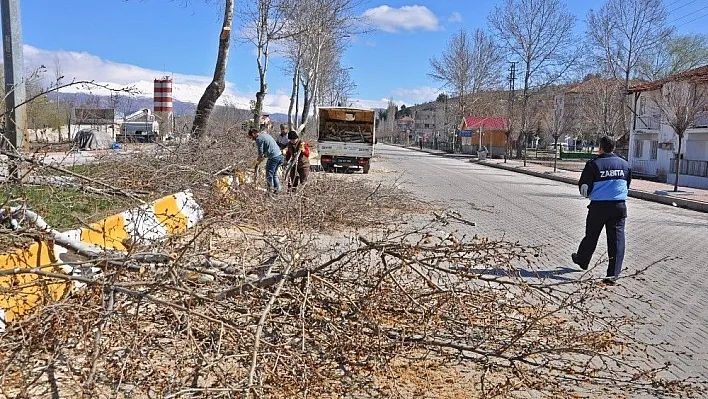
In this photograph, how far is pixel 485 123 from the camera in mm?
65062

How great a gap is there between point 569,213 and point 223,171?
8945 mm

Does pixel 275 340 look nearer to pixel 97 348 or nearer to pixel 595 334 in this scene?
pixel 97 348

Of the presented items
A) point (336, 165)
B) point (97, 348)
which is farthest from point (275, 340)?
point (336, 165)

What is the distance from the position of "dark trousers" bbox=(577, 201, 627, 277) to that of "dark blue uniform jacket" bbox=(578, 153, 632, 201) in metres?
0.09

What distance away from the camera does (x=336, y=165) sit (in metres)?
27.1

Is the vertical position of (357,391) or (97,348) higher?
(97,348)

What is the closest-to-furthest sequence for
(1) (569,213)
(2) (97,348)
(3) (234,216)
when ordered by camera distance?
(2) (97,348)
(3) (234,216)
(1) (569,213)

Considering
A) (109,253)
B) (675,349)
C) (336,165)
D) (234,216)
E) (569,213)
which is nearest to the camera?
(109,253)

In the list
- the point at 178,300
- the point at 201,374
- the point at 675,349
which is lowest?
the point at 675,349

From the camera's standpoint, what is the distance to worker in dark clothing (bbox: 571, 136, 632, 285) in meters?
7.40

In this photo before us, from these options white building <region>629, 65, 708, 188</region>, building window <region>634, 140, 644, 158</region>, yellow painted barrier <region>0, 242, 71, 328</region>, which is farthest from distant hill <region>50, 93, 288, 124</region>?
building window <region>634, 140, 644, 158</region>

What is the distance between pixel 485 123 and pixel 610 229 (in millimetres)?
59325

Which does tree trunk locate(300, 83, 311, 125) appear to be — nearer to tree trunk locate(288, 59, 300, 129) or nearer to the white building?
tree trunk locate(288, 59, 300, 129)

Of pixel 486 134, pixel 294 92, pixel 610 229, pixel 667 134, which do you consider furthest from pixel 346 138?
pixel 486 134
